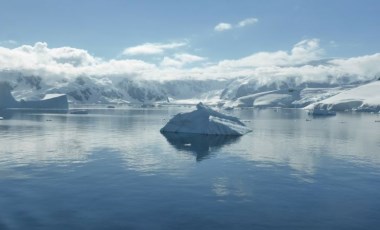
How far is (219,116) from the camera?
95500 mm

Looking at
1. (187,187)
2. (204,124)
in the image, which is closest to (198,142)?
(204,124)

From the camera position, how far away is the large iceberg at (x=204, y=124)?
8812cm

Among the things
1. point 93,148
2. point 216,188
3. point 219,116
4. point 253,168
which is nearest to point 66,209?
point 216,188

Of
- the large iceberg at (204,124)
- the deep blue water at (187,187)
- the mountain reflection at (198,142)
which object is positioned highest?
the large iceberg at (204,124)

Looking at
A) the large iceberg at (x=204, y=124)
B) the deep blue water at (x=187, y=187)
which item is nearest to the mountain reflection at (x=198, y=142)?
the deep blue water at (x=187, y=187)

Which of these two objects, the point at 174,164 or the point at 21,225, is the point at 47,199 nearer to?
the point at 21,225

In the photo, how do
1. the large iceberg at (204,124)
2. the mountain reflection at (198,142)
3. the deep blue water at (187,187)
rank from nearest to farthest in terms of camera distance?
the deep blue water at (187,187), the mountain reflection at (198,142), the large iceberg at (204,124)

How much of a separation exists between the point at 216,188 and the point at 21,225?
18769 millimetres

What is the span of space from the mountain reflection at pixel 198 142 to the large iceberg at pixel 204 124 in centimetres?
141

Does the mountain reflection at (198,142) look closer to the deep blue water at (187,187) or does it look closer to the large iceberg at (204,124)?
the deep blue water at (187,187)

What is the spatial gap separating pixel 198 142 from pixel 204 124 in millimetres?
11840

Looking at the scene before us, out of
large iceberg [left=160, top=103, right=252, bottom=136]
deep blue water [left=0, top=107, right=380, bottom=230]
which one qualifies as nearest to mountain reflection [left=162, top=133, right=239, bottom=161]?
deep blue water [left=0, top=107, right=380, bottom=230]

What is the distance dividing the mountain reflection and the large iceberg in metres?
1.41

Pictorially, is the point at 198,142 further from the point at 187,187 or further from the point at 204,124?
the point at 187,187
